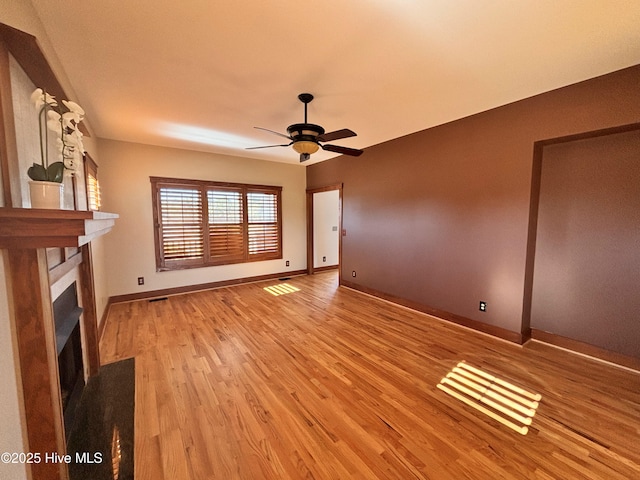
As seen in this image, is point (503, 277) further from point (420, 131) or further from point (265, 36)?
point (265, 36)

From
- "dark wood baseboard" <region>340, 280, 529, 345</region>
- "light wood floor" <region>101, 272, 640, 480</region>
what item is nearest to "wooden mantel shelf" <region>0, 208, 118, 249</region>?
"light wood floor" <region>101, 272, 640, 480</region>

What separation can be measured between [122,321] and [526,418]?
4.52m

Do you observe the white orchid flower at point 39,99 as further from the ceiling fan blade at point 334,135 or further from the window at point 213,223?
the window at point 213,223

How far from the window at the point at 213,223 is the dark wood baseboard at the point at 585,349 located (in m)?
4.67

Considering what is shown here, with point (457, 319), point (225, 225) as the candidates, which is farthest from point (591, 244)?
point (225, 225)

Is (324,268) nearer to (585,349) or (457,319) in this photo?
(457,319)

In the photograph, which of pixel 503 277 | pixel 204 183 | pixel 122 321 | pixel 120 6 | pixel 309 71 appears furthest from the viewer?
pixel 204 183

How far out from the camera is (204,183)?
4.83m

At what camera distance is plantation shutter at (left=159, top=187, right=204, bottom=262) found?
14.9 ft

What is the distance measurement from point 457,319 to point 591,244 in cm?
159

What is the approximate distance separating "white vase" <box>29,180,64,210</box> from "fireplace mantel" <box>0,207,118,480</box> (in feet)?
0.50

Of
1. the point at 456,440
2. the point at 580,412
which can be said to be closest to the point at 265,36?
the point at 456,440

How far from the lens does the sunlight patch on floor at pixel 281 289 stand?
4887 millimetres

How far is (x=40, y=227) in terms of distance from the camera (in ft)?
3.18
